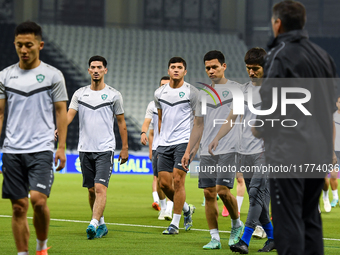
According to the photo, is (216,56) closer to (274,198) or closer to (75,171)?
(274,198)

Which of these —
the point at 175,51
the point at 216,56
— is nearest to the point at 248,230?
the point at 216,56

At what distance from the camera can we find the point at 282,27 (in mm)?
3680

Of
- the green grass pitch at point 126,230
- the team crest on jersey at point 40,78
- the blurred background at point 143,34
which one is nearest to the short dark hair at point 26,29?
the team crest on jersey at point 40,78

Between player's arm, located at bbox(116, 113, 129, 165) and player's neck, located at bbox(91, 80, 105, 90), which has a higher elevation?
player's neck, located at bbox(91, 80, 105, 90)

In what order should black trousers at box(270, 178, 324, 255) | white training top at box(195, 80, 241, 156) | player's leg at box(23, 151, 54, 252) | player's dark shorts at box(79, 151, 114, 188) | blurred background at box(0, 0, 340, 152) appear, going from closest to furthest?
black trousers at box(270, 178, 324, 255)
player's leg at box(23, 151, 54, 252)
white training top at box(195, 80, 241, 156)
player's dark shorts at box(79, 151, 114, 188)
blurred background at box(0, 0, 340, 152)

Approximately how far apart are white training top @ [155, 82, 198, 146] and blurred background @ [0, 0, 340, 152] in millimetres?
19026

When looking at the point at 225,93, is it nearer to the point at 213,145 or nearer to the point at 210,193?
the point at 213,145

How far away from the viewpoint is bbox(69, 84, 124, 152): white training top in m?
7.52

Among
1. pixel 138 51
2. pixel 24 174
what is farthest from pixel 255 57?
pixel 138 51

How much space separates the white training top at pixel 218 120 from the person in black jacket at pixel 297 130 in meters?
2.80

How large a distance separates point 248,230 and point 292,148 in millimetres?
2603

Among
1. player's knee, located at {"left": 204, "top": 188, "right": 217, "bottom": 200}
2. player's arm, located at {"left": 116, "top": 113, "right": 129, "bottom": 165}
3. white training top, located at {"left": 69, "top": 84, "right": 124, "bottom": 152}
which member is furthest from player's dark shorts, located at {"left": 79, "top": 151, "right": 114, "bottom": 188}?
player's knee, located at {"left": 204, "top": 188, "right": 217, "bottom": 200}

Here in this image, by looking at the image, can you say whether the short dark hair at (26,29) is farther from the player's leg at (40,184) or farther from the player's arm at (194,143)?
the player's arm at (194,143)

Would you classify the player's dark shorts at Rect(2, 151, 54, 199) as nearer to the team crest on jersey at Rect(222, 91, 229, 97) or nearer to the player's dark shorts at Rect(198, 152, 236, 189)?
the player's dark shorts at Rect(198, 152, 236, 189)
